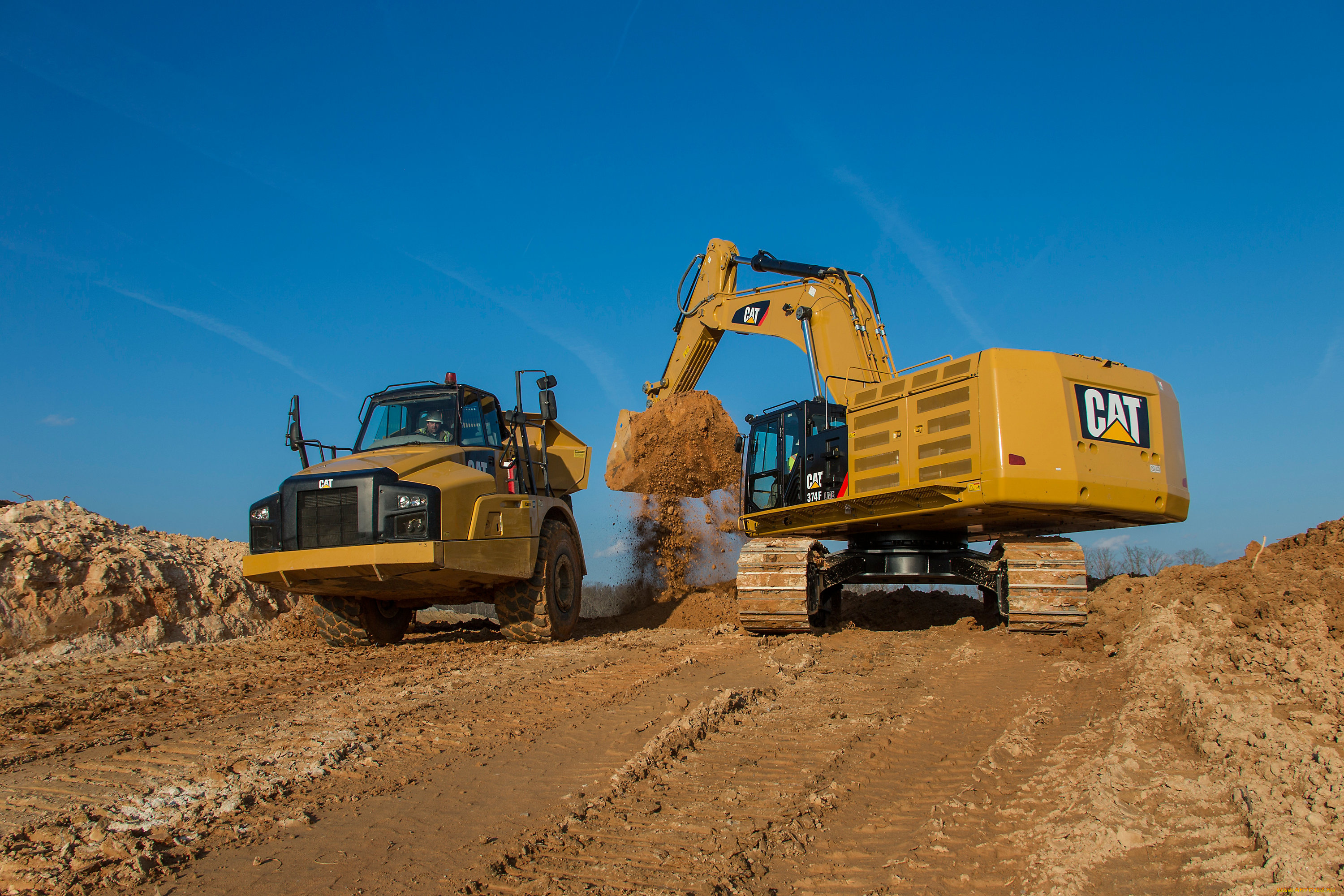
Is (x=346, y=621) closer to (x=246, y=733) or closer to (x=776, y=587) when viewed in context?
(x=246, y=733)

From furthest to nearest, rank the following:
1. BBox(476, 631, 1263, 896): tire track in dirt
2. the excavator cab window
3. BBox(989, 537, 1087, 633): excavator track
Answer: the excavator cab window < BBox(989, 537, 1087, 633): excavator track < BBox(476, 631, 1263, 896): tire track in dirt

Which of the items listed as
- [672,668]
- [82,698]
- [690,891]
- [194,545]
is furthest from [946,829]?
[194,545]

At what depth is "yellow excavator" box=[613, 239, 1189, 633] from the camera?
8.45 metres

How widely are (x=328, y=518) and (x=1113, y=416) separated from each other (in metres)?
7.96

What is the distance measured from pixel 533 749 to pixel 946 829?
2.33 metres

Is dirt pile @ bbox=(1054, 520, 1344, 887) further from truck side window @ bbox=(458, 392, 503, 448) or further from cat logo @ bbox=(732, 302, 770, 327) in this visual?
truck side window @ bbox=(458, 392, 503, 448)

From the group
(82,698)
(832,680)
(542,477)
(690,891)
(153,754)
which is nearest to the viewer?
(690,891)

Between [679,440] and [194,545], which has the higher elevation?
[679,440]

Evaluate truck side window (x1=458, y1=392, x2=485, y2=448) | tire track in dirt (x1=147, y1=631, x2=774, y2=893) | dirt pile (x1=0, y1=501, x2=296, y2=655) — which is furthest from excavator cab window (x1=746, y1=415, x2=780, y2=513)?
dirt pile (x1=0, y1=501, x2=296, y2=655)

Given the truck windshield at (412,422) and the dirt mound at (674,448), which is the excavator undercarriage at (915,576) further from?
the truck windshield at (412,422)

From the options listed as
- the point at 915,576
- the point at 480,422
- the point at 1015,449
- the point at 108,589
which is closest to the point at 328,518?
the point at 480,422

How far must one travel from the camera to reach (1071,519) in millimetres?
9164

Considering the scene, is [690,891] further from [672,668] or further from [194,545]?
[194,545]

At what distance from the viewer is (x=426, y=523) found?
796cm
